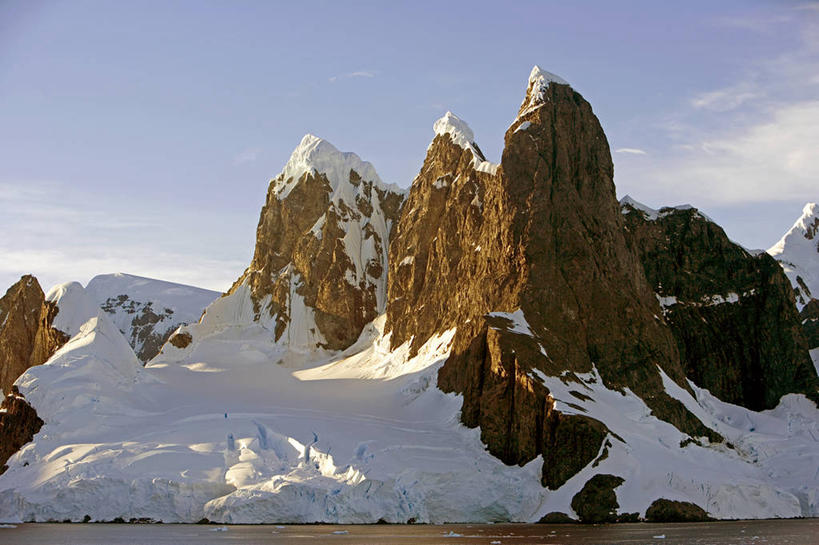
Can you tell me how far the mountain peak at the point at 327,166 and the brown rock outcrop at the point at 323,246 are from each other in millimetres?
158

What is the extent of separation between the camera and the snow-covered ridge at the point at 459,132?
157 m

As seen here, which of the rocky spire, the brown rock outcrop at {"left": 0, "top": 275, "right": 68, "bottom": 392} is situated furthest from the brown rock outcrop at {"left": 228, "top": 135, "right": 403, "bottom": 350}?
the brown rock outcrop at {"left": 0, "top": 275, "right": 68, "bottom": 392}

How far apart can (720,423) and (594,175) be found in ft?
104

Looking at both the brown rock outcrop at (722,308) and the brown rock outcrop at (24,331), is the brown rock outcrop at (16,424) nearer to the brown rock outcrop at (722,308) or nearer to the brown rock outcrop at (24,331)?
the brown rock outcrop at (24,331)

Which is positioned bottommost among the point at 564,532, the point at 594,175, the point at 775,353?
the point at 564,532

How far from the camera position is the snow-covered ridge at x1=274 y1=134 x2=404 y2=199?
187500mm

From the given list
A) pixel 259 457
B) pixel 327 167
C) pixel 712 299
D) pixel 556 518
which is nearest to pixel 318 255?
pixel 327 167

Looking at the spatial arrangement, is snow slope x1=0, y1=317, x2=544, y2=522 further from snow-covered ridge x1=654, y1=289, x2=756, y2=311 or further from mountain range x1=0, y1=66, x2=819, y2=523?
snow-covered ridge x1=654, y1=289, x2=756, y2=311

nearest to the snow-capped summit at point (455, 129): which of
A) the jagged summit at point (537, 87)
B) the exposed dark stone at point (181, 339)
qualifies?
the jagged summit at point (537, 87)

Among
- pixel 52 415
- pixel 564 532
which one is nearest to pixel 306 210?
pixel 52 415

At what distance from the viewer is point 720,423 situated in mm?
125062

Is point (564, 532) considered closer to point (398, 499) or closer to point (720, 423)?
point (398, 499)

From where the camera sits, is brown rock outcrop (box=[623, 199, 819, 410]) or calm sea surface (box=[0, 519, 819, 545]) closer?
calm sea surface (box=[0, 519, 819, 545])

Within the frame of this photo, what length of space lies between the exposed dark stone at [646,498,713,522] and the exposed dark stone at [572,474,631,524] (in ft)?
7.05
